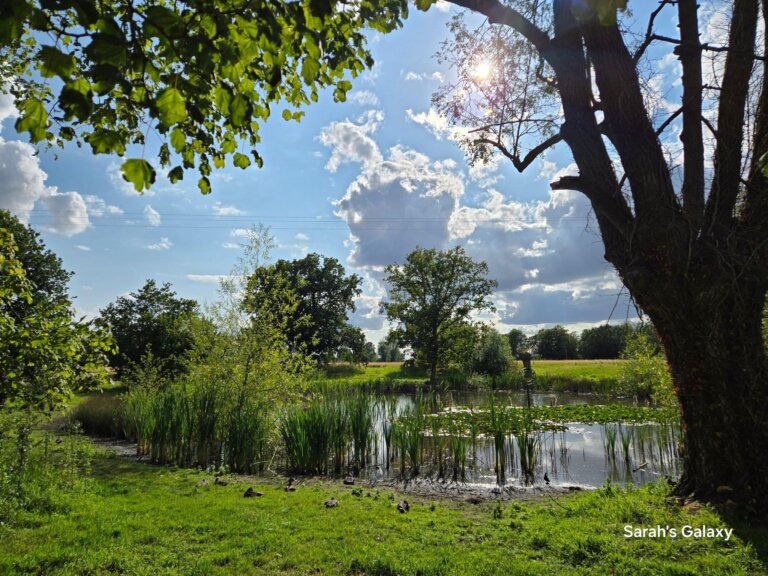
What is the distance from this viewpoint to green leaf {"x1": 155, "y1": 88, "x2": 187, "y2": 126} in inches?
64.2

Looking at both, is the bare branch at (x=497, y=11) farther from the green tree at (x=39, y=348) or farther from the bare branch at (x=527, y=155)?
the green tree at (x=39, y=348)

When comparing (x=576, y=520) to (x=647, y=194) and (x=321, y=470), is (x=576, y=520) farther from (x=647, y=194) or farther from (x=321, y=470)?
(x=321, y=470)

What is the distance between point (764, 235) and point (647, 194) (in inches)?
49.6

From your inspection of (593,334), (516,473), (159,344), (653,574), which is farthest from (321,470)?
(593,334)

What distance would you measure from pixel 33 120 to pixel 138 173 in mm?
417

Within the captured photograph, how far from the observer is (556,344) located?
276 feet

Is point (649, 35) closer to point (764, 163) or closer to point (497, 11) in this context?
point (497, 11)

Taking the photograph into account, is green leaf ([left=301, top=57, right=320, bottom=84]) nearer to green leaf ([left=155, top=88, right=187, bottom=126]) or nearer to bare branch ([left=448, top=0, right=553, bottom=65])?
green leaf ([left=155, top=88, right=187, bottom=126])

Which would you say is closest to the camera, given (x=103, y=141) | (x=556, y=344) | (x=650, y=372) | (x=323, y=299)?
(x=103, y=141)

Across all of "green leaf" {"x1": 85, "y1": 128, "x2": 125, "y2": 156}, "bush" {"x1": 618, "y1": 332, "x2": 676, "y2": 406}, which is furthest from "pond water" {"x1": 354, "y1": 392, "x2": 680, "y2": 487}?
"green leaf" {"x1": 85, "y1": 128, "x2": 125, "y2": 156}

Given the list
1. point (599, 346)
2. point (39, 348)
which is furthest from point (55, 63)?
point (599, 346)

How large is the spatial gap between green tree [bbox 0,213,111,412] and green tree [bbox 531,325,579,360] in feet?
278

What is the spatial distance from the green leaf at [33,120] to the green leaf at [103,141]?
143mm

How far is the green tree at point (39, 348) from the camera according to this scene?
474 cm
